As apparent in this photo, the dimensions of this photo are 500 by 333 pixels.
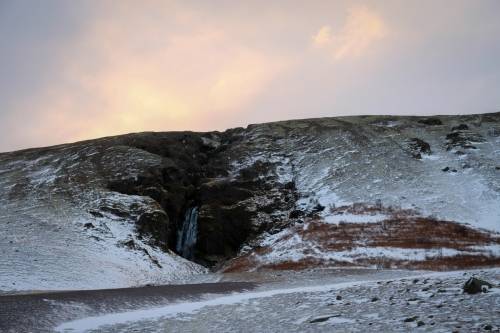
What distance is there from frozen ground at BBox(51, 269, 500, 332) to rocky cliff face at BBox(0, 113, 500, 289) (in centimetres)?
1211

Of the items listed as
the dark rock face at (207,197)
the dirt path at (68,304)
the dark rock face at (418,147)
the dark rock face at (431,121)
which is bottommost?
the dirt path at (68,304)

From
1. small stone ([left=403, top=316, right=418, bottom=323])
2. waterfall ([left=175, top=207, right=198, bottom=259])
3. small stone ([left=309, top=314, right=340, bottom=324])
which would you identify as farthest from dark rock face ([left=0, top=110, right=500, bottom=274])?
small stone ([left=403, top=316, right=418, bottom=323])

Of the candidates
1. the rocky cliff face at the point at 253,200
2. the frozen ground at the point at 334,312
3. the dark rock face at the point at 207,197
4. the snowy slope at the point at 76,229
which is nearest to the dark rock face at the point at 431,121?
the rocky cliff face at the point at 253,200

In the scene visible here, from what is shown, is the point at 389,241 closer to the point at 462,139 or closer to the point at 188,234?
the point at 188,234

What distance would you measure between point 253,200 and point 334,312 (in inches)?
1188

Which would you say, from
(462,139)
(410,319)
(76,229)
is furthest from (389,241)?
(462,139)

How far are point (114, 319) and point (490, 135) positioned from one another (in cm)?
5046

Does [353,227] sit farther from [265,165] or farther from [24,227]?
[24,227]

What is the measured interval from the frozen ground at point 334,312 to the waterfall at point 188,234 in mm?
22073

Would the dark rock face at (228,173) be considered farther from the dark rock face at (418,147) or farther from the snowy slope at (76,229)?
the snowy slope at (76,229)

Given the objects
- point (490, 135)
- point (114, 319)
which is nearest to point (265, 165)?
point (490, 135)

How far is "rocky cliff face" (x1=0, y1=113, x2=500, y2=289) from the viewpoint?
100ft

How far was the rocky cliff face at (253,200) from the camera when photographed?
30500mm

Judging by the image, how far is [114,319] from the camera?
48.1ft
